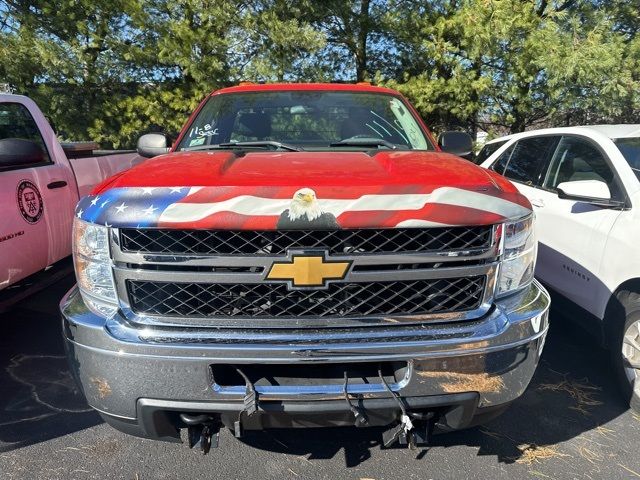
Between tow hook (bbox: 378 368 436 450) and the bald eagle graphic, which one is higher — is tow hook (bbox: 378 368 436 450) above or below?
below

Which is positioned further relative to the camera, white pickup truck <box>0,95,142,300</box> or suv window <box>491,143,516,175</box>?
suv window <box>491,143,516,175</box>

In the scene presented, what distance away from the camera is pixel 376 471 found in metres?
2.62

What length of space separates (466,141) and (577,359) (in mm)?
1901

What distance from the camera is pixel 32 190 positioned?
3.95 meters

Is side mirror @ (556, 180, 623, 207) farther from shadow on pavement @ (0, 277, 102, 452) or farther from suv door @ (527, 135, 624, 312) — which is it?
shadow on pavement @ (0, 277, 102, 452)

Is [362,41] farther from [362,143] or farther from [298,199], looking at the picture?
[298,199]

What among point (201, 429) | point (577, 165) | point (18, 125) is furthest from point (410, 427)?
point (18, 125)

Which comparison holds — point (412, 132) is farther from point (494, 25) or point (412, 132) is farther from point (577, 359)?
point (494, 25)

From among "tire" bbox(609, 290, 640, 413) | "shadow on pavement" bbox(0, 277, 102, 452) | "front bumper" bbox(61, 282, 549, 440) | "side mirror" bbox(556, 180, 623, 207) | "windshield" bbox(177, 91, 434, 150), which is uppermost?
"windshield" bbox(177, 91, 434, 150)

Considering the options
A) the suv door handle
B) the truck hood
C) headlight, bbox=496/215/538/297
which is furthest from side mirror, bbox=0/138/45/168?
headlight, bbox=496/215/538/297

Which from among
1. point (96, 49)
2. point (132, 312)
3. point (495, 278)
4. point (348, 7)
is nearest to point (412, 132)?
point (495, 278)

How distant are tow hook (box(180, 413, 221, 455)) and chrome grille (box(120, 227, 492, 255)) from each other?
69 cm

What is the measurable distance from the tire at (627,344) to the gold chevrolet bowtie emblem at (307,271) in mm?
2195

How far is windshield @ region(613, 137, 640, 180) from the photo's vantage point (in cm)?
Result: 360
